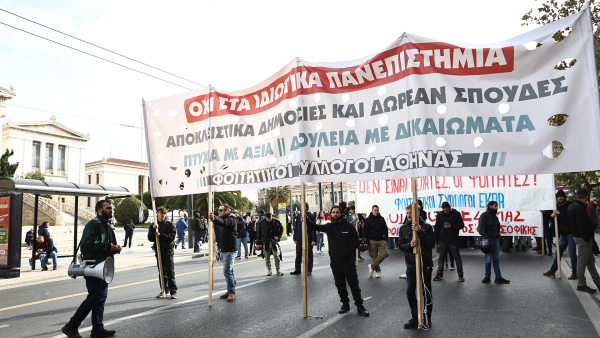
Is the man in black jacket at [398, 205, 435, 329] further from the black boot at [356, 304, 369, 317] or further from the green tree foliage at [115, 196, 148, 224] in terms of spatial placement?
the green tree foliage at [115, 196, 148, 224]

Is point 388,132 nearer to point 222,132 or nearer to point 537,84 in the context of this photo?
point 537,84

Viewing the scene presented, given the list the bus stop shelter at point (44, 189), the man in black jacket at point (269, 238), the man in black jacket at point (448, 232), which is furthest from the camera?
the bus stop shelter at point (44, 189)

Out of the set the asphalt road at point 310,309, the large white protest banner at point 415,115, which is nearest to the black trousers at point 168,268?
the asphalt road at point 310,309

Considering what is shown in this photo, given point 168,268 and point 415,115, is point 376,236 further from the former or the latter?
point 415,115

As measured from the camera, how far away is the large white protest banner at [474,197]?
43.0 feet

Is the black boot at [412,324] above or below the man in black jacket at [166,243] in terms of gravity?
below

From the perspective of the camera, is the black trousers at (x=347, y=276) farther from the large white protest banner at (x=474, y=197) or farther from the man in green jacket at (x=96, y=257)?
the large white protest banner at (x=474, y=197)

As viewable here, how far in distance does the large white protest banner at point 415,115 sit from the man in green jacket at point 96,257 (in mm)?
2022

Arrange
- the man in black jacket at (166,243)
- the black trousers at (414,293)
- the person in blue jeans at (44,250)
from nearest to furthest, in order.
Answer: the black trousers at (414,293) → the man in black jacket at (166,243) → the person in blue jeans at (44,250)

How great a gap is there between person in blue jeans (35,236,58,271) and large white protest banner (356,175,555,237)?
1083cm

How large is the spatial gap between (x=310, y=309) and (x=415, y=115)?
361 cm

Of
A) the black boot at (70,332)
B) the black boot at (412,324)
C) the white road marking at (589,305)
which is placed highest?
the black boot at (70,332)

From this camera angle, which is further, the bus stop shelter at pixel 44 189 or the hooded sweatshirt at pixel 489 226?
the bus stop shelter at pixel 44 189

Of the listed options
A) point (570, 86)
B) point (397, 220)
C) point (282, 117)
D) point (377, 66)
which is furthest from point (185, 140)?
point (397, 220)
